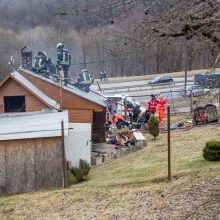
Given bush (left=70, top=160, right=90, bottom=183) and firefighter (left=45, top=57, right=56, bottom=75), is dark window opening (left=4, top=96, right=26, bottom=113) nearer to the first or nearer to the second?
firefighter (left=45, top=57, right=56, bottom=75)

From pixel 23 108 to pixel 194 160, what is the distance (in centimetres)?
1133

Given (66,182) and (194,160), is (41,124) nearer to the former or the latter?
(66,182)

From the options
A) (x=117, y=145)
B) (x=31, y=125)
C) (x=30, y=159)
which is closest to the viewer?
(x=30, y=159)

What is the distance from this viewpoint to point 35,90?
77.8ft

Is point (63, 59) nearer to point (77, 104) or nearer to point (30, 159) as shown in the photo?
point (77, 104)

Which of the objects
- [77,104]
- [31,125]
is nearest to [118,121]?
[77,104]

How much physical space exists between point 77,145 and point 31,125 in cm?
216

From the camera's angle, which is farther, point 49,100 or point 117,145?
point 49,100

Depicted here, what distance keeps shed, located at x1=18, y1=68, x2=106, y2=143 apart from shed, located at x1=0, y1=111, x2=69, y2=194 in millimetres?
7667

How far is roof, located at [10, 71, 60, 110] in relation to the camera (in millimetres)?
22750

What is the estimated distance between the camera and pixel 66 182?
12.8 m

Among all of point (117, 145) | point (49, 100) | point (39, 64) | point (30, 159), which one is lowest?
point (117, 145)

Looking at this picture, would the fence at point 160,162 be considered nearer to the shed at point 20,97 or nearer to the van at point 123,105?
the shed at point 20,97

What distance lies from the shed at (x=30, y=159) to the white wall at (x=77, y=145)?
8.17 ft
